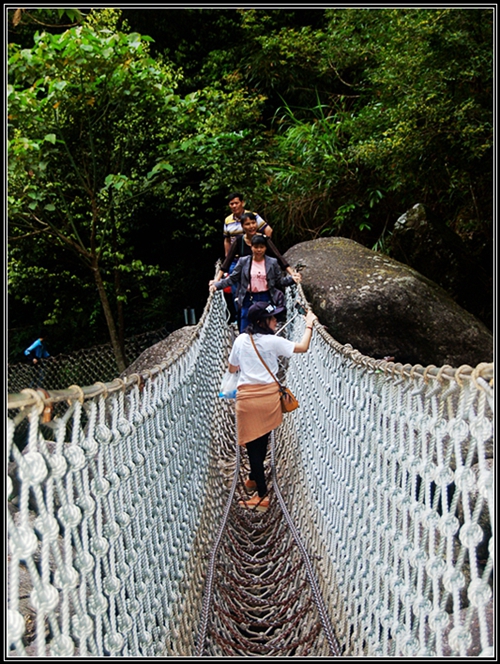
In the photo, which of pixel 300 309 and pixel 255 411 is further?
pixel 300 309

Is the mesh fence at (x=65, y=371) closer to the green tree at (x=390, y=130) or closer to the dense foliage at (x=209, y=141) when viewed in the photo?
the dense foliage at (x=209, y=141)

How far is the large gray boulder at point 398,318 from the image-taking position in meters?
4.65

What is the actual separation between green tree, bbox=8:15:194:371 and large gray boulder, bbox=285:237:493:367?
5.97 feet

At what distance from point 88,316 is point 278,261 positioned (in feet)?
16.8

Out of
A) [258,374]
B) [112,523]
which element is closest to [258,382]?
[258,374]

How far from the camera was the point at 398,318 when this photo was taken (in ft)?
15.5

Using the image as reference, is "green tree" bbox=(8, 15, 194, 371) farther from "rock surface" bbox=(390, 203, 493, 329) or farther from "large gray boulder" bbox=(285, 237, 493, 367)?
"rock surface" bbox=(390, 203, 493, 329)

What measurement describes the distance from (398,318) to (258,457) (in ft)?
7.00

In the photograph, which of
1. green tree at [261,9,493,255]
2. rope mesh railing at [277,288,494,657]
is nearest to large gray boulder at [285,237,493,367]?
green tree at [261,9,493,255]

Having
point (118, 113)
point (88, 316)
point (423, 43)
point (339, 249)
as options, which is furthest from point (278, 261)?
point (88, 316)

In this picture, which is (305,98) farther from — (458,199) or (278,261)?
(278,261)

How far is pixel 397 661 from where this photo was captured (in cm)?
139

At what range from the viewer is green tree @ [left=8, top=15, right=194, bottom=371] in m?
4.91

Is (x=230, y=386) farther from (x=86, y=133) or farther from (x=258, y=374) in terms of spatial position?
(x=86, y=133)
